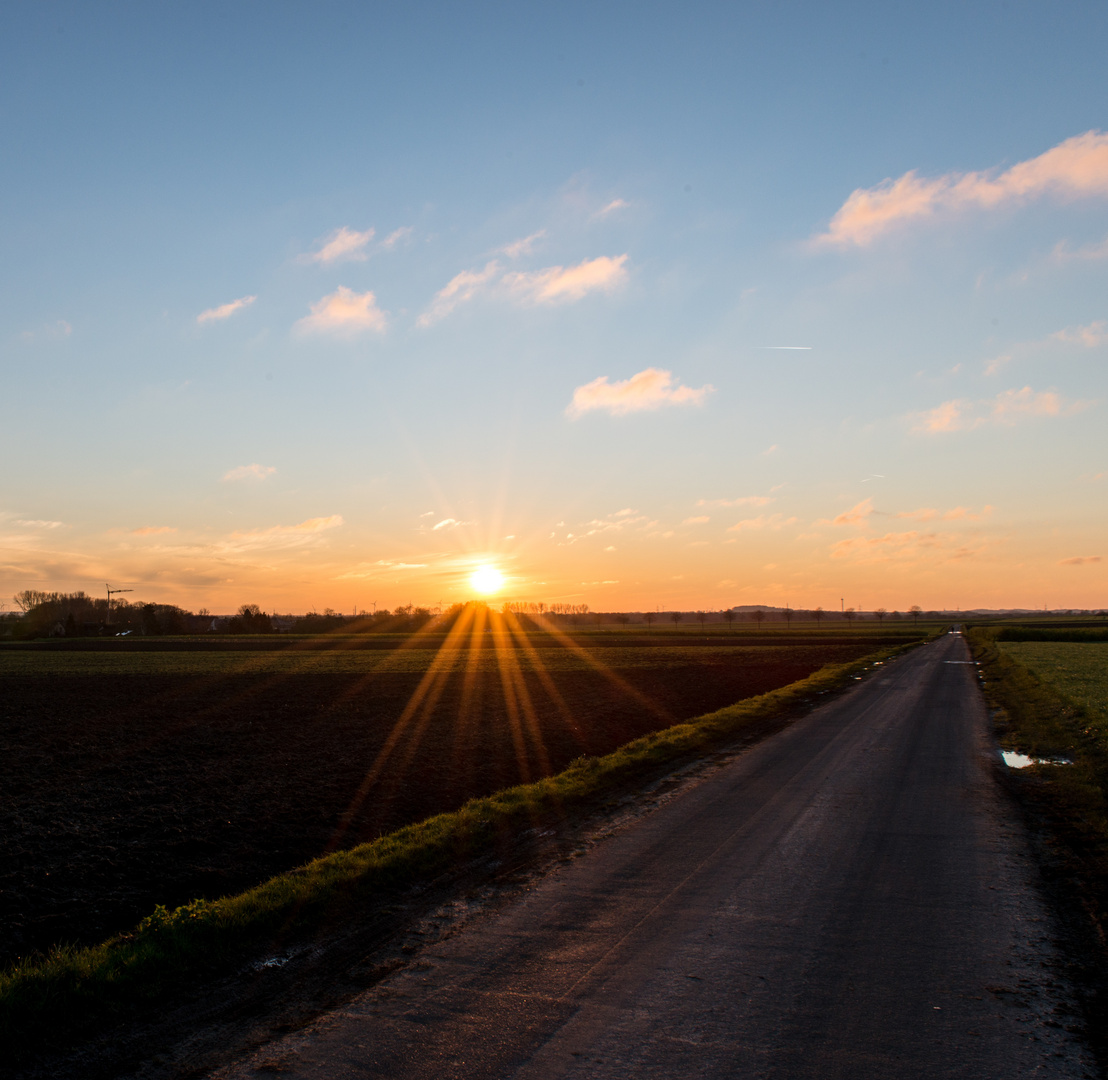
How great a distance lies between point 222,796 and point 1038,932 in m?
13.6

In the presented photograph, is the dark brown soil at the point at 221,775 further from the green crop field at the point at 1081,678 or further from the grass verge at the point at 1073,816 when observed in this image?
the green crop field at the point at 1081,678

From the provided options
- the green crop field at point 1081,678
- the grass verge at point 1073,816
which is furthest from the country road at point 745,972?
the green crop field at point 1081,678

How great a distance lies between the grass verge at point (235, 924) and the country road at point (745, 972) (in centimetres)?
163

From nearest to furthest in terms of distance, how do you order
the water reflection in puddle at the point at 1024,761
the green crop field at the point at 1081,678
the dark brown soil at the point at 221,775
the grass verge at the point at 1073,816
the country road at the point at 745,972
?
the country road at the point at 745,972 → the grass verge at the point at 1073,816 → the dark brown soil at the point at 221,775 → the water reflection in puddle at the point at 1024,761 → the green crop field at the point at 1081,678

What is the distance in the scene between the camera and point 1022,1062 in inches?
191

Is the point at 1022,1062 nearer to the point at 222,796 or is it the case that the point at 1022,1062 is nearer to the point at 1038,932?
the point at 1038,932

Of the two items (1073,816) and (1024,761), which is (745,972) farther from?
(1024,761)

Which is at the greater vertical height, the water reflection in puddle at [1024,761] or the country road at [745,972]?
the country road at [745,972]

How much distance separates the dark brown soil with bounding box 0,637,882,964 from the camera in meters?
9.84

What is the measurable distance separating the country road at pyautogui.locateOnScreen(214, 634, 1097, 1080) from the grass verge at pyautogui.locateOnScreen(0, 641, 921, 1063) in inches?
64.2

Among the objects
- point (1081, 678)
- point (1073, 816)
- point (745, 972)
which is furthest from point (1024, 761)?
point (1081, 678)

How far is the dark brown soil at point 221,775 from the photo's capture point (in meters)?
9.84

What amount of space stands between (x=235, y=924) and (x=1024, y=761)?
16010mm

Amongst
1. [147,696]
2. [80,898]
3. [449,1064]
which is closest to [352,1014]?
[449,1064]
